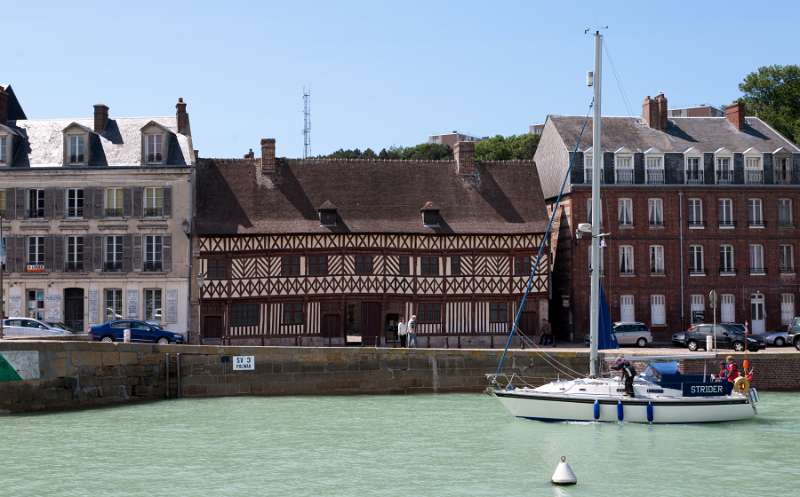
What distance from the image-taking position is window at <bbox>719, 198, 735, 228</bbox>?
3941cm

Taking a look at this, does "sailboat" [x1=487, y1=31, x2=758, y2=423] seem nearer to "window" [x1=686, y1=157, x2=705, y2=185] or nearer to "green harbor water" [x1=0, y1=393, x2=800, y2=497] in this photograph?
"green harbor water" [x1=0, y1=393, x2=800, y2=497]

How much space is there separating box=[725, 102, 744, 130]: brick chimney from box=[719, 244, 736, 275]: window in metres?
5.73

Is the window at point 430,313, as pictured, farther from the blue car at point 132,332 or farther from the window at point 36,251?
the window at point 36,251

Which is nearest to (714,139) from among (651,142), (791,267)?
(651,142)

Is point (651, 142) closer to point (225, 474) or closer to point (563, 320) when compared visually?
point (563, 320)

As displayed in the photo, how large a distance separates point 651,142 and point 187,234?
60.1ft

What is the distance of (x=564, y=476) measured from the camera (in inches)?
688

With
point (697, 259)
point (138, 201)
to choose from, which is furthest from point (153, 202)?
point (697, 259)

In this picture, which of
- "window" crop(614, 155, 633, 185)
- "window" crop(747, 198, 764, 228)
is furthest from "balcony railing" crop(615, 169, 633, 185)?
"window" crop(747, 198, 764, 228)

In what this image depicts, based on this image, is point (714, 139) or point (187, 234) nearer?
point (187, 234)

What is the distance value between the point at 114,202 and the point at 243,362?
36.1 feet

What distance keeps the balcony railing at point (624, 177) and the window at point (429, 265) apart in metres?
7.83

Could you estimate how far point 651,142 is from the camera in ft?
132

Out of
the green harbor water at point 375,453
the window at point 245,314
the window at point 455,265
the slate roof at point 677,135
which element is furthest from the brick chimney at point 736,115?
the window at point 245,314
